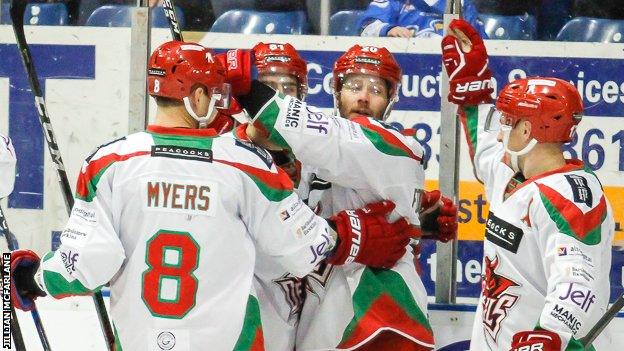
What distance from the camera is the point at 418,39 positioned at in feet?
13.0

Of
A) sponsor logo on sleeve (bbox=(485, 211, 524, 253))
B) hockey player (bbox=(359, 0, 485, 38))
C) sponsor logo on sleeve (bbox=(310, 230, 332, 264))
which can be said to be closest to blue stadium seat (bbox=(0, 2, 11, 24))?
hockey player (bbox=(359, 0, 485, 38))

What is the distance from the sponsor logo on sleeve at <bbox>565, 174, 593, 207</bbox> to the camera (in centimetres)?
291

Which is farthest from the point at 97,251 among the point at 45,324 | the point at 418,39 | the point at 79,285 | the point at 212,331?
the point at 418,39

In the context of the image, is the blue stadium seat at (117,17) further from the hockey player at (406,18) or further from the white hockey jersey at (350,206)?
the white hockey jersey at (350,206)

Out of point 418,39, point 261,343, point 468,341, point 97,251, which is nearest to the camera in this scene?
point 97,251

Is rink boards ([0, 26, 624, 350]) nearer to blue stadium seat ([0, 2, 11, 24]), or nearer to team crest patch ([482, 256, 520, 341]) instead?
blue stadium seat ([0, 2, 11, 24])

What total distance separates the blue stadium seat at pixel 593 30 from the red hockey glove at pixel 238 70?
1634 mm

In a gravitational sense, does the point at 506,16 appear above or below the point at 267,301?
above

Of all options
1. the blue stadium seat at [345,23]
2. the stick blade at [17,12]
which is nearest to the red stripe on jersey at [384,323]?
the stick blade at [17,12]

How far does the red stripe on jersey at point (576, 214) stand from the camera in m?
2.85

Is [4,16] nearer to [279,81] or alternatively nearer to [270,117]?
[279,81]

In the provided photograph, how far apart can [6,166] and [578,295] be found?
1524mm

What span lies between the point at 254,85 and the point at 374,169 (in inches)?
14.7

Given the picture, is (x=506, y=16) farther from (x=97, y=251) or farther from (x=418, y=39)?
(x=97, y=251)
